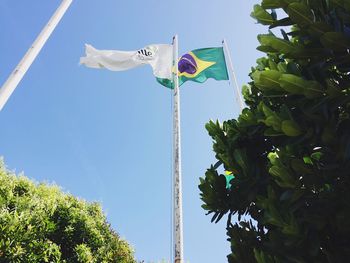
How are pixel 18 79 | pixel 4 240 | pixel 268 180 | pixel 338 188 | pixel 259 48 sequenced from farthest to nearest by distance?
pixel 4 240
pixel 18 79
pixel 268 180
pixel 259 48
pixel 338 188

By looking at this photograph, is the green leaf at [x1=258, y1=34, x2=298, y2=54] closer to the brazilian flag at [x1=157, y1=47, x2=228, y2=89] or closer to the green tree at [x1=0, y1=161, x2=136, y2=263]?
the green tree at [x1=0, y1=161, x2=136, y2=263]

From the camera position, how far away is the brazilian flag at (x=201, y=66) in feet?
42.3

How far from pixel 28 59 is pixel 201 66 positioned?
760 cm

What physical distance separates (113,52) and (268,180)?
11.1 m

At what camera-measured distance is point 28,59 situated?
662cm

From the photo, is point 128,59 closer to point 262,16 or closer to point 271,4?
point 262,16

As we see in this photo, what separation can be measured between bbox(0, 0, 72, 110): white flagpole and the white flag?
5257 mm

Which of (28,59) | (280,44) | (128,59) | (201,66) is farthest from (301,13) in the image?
(128,59)

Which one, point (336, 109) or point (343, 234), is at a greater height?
point (336, 109)

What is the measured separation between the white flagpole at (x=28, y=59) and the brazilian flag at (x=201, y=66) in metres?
5.62

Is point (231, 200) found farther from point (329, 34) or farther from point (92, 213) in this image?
point (92, 213)

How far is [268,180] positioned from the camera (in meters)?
3.48

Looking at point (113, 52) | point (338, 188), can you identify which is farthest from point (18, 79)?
point (113, 52)

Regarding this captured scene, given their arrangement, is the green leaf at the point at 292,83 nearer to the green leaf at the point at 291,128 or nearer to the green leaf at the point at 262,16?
the green leaf at the point at 291,128
